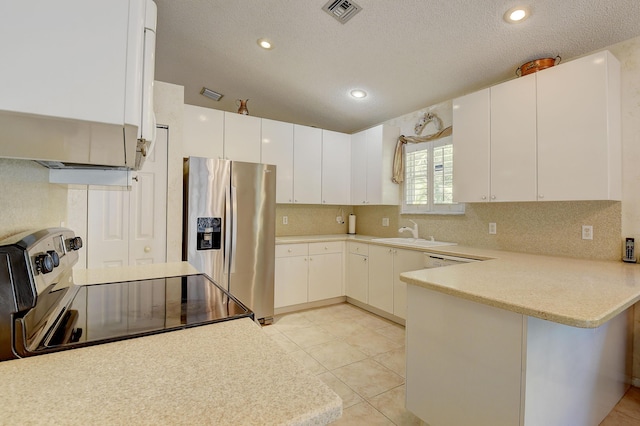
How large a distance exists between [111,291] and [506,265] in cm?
223

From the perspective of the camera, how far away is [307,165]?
389 centimetres

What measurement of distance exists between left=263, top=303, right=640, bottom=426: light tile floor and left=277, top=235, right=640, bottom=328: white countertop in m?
0.88

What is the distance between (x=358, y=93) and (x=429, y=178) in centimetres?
130

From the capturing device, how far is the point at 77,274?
1448 mm

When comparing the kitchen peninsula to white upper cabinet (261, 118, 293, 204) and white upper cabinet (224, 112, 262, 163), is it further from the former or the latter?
white upper cabinet (224, 112, 262, 163)

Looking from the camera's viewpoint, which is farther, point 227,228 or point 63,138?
point 227,228

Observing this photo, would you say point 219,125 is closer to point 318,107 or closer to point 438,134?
point 318,107

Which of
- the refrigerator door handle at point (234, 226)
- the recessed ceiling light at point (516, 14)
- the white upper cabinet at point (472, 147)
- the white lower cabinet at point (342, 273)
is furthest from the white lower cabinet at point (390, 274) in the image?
the recessed ceiling light at point (516, 14)

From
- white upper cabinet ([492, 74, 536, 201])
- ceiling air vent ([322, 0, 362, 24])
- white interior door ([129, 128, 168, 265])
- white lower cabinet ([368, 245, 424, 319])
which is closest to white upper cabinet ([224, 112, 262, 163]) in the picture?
white interior door ([129, 128, 168, 265])

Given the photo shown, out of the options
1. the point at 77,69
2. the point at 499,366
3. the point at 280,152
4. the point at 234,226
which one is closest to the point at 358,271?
the point at 234,226

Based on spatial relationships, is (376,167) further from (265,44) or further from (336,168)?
(265,44)

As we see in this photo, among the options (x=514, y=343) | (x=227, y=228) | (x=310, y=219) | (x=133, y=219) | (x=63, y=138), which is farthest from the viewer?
(x=310, y=219)

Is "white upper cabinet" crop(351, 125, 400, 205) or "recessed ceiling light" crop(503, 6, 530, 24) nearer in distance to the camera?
"recessed ceiling light" crop(503, 6, 530, 24)

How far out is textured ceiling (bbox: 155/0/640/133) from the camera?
214cm
